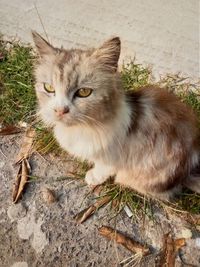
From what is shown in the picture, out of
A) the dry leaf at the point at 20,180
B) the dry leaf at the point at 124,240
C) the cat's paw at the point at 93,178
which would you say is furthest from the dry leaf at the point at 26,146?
the dry leaf at the point at 124,240

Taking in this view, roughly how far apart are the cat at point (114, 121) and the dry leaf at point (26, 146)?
49cm

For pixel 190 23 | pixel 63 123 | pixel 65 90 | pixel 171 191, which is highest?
pixel 65 90

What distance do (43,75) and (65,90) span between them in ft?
0.53

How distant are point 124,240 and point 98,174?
41 cm

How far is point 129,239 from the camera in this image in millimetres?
2477

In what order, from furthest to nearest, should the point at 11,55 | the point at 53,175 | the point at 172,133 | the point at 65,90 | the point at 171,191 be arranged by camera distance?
the point at 11,55
the point at 53,175
the point at 171,191
the point at 172,133
the point at 65,90

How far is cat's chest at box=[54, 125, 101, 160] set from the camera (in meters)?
2.18

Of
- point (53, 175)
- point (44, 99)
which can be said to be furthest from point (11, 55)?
point (44, 99)

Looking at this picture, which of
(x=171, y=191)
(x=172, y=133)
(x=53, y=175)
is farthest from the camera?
(x=53, y=175)

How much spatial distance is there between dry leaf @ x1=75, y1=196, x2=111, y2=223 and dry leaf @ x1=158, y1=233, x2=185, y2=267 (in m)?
0.41

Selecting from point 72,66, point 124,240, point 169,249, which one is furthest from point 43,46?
point 169,249

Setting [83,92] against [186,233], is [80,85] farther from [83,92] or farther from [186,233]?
[186,233]

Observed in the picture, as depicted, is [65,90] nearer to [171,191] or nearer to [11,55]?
[171,191]

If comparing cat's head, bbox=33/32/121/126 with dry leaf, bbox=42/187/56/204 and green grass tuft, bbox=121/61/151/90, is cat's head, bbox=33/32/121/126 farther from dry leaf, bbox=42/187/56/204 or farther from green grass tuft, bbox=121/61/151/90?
green grass tuft, bbox=121/61/151/90
